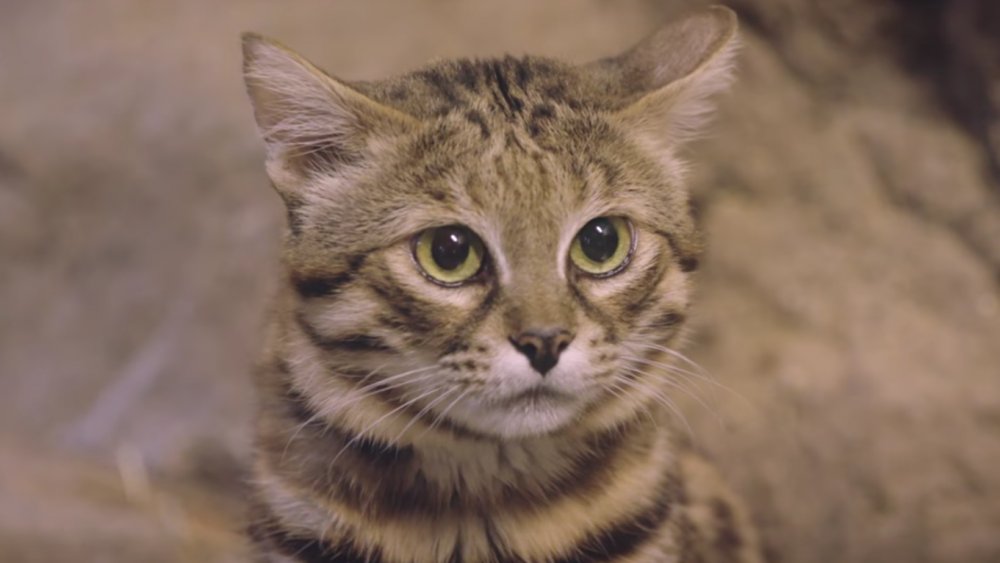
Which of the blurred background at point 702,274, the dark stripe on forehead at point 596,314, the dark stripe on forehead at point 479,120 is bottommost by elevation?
the blurred background at point 702,274

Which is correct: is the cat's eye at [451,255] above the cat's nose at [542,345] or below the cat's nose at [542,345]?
above

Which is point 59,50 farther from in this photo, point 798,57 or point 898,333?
point 898,333

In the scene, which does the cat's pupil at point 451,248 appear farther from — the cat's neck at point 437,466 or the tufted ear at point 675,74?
the tufted ear at point 675,74

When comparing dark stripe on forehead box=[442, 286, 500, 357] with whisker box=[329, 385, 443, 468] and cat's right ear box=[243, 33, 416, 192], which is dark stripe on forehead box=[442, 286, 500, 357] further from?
cat's right ear box=[243, 33, 416, 192]

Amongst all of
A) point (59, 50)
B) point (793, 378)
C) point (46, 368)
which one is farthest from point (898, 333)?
point (59, 50)

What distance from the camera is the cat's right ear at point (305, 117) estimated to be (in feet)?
6.47

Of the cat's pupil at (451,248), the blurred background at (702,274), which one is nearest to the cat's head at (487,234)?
the cat's pupil at (451,248)

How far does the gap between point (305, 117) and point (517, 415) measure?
597 millimetres

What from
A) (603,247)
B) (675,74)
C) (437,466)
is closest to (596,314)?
(603,247)

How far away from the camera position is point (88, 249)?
392cm

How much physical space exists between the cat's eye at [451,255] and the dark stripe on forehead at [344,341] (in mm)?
132

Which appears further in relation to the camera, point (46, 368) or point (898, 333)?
point (46, 368)

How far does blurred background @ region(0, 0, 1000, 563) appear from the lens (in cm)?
329

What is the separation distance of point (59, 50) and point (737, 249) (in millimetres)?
2285
